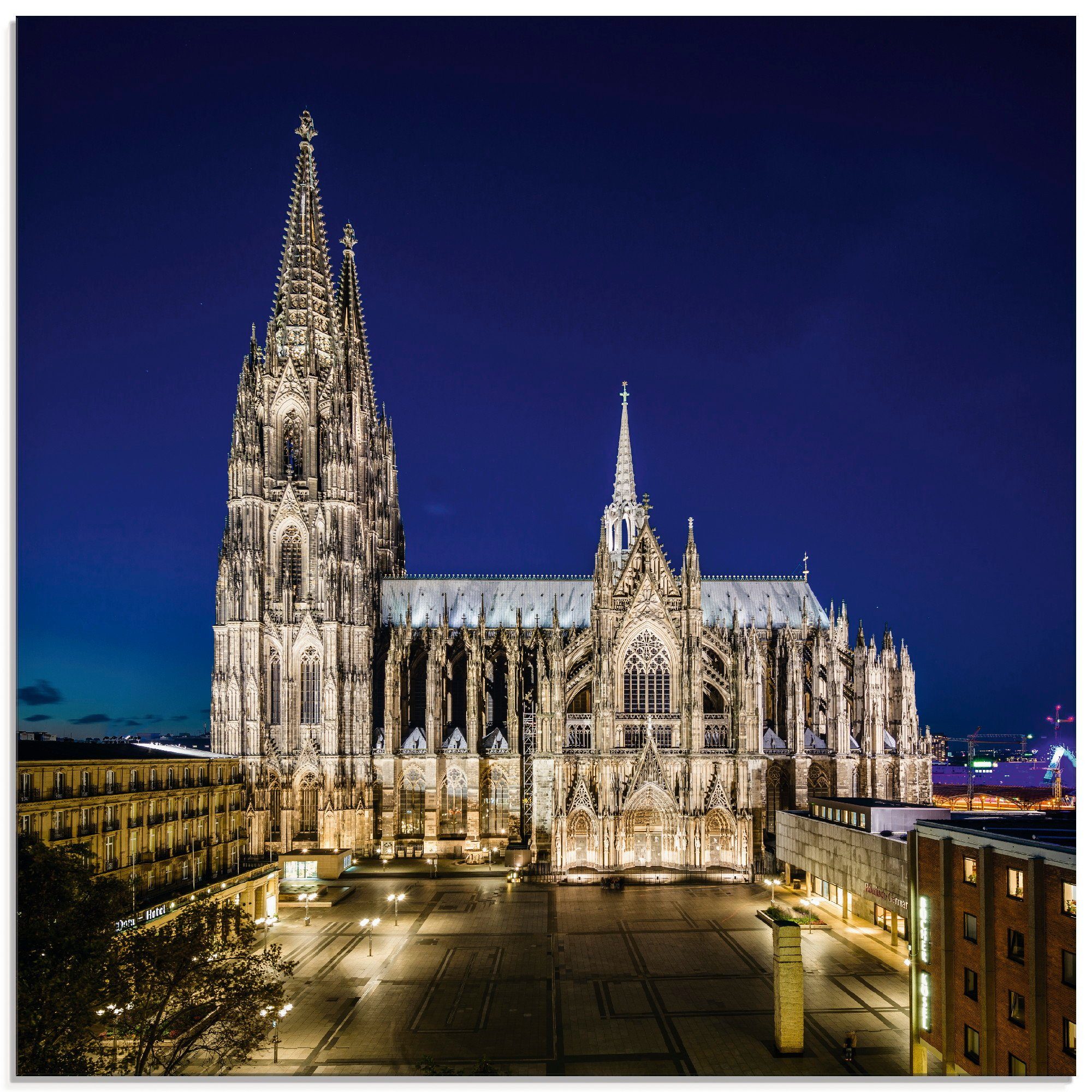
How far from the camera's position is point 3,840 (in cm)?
2502

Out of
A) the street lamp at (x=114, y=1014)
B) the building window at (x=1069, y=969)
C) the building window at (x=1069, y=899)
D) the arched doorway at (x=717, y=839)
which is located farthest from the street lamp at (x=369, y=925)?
the building window at (x=1069, y=899)

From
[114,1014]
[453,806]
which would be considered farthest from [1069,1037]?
[453,806]

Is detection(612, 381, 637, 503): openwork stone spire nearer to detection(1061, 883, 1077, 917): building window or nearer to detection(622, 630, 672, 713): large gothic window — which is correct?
detection(622, 630, 672, 713): large gothic window

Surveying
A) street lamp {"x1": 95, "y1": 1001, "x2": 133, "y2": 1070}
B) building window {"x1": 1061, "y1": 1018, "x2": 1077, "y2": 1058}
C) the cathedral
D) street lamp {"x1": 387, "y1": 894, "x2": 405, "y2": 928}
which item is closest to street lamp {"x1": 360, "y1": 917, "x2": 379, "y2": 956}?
street lamp {"x1": 387, "y1": 894, "x2": 405, "y2": 928}

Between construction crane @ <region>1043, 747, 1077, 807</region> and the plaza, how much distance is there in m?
16.5

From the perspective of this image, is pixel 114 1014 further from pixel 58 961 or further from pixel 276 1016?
pixel 276 1016

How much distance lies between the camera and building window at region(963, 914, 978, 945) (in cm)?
2812

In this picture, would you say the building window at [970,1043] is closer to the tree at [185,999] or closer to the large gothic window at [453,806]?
the tree at [185,999]

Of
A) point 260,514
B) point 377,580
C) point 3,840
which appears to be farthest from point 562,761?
point 3,840

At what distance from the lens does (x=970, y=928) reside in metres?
28.4

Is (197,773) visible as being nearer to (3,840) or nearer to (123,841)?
(123,841)

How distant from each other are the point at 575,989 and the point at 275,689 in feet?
128

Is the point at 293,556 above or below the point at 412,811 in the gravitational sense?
above

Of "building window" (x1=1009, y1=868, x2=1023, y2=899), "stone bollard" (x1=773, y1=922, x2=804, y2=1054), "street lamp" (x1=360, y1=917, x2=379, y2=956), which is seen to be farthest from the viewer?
"street lamp" (x1=360, y1=917, x2=379, y2=956)
